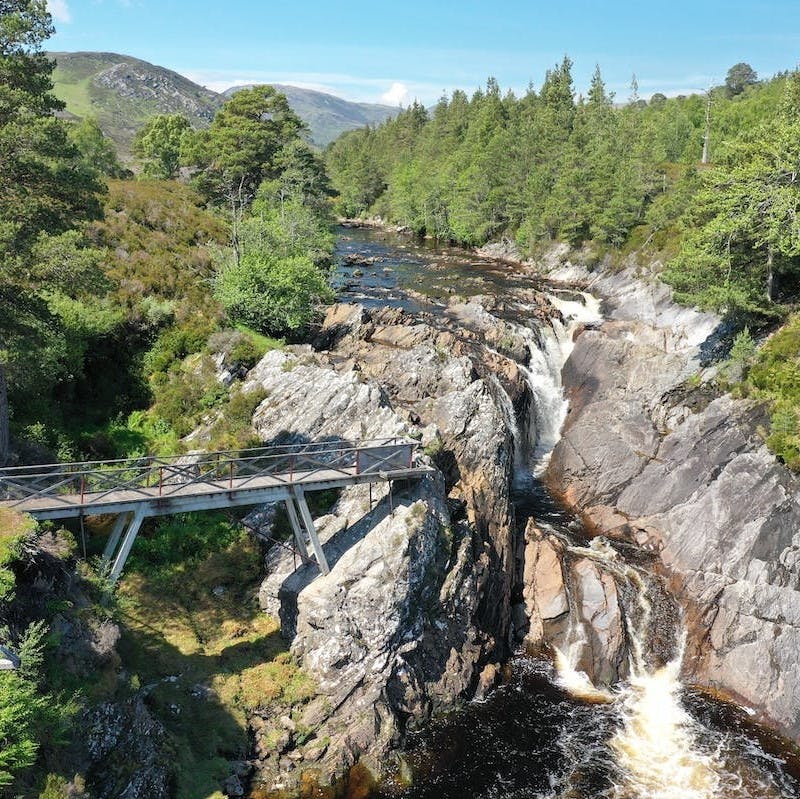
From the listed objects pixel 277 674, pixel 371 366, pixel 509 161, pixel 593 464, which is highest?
pixel 509 161

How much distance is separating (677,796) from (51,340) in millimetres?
30455

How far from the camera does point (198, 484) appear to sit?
22.8m

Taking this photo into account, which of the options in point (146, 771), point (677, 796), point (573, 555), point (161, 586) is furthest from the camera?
point (573, 555)

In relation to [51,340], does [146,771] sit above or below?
below

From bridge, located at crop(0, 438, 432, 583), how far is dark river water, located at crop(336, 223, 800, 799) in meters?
7.58

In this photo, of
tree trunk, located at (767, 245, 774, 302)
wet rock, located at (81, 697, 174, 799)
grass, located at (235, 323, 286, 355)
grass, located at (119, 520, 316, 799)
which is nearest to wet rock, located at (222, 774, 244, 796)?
grass, located at (119, 520, 316, 799)

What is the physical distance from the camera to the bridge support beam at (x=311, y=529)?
76.4ft

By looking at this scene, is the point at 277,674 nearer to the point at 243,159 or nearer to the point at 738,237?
the point at 738,237

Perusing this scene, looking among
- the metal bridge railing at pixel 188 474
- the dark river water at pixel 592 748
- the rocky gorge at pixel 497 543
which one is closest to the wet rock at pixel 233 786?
the rocky gorge at pixel 497 543

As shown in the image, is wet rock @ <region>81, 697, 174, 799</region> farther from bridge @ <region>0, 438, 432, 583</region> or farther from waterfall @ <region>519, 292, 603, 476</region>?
waterfall @ <region>519, 292, 603, 476</region>

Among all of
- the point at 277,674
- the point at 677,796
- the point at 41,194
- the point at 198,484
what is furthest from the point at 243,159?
the point at 677,796

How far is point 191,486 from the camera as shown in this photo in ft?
74.0

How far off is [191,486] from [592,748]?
16304mm

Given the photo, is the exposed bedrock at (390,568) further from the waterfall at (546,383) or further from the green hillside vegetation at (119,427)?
the waterfall at (546,383)
